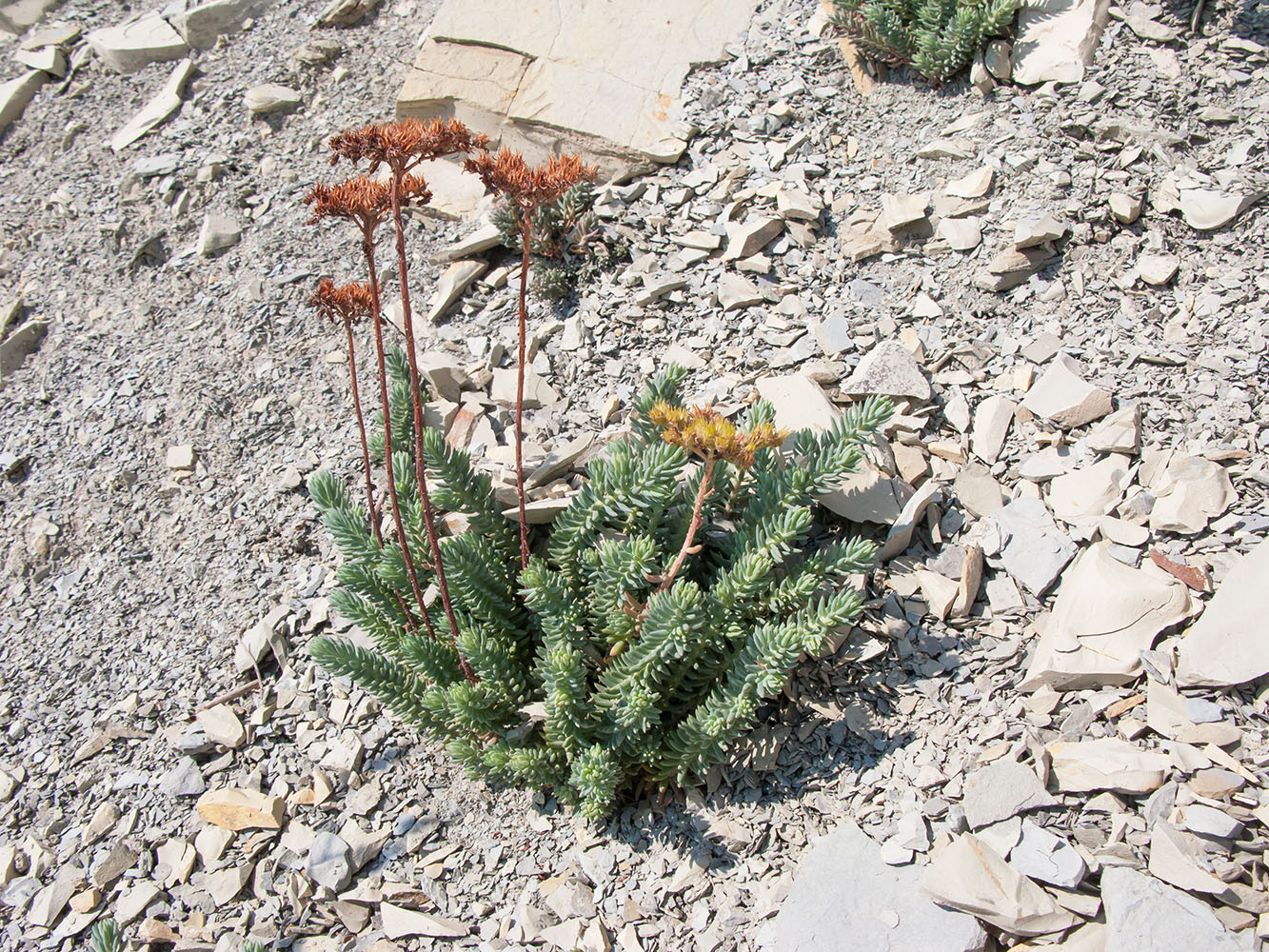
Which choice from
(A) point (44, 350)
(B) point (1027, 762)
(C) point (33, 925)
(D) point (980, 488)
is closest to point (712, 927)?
(B) point (1027, 762)

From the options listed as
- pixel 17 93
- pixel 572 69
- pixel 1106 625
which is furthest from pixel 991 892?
pixel 17 93

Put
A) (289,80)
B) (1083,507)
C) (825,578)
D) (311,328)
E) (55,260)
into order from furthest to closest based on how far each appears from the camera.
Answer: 1. (289,80)
2. (55,260)
3. (311,328)
4. (1083,507)
5. (825,578)

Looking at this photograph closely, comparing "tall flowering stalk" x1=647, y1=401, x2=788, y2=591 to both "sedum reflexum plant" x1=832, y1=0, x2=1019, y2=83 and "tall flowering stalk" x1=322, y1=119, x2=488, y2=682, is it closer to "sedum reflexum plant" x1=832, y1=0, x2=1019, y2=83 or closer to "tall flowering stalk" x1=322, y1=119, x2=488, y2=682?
"tall flowering stalk" x1=322, y1=119, x2=488, y2=682

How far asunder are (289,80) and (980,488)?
4.99 meters

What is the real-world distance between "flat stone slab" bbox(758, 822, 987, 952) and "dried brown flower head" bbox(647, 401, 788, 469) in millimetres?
1149

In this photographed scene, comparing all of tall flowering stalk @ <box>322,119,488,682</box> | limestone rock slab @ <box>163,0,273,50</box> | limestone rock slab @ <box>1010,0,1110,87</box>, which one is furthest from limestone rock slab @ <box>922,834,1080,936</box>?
limestone rock slab @ <box>163,0,273,50</box>

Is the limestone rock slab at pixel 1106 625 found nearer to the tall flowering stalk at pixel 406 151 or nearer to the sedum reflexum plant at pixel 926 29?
the tall flowering stalk at pixel 406 151

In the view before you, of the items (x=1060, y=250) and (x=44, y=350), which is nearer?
(x=1060, y=250)

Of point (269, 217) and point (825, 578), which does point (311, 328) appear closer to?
point (269, 217)

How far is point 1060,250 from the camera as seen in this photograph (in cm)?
395

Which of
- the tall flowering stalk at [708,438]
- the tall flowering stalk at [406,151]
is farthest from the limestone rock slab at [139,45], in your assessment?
the tall flowering stalk at [708,438]

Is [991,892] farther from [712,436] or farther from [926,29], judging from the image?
[926,29]

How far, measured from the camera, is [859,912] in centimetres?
250

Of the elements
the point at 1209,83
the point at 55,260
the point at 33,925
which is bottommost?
the point at 33,925
